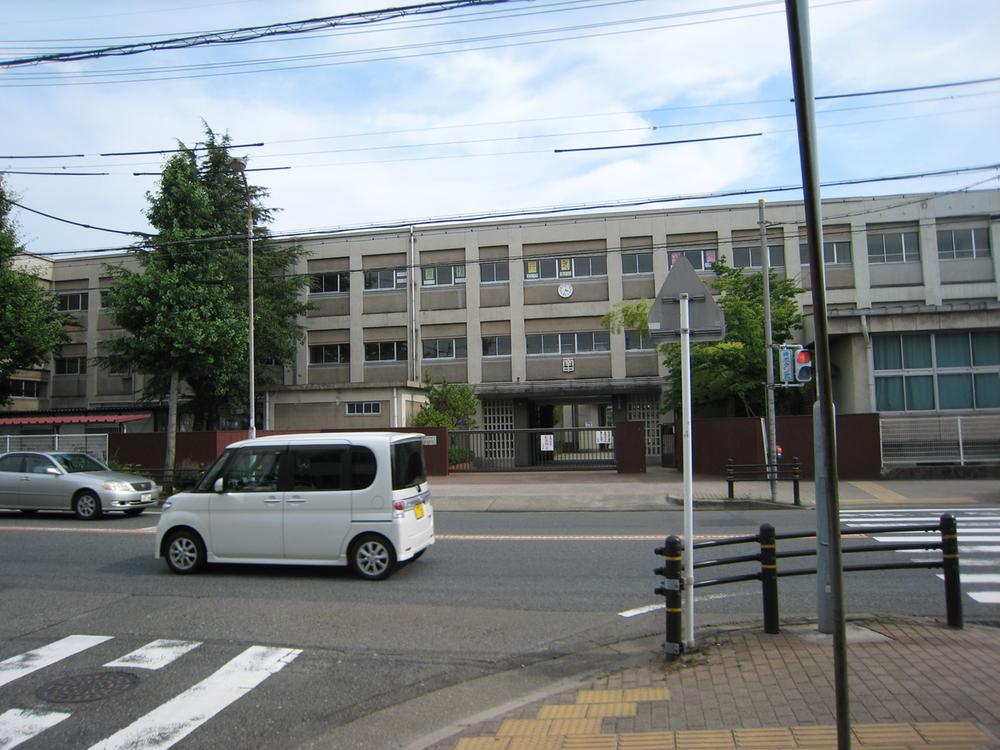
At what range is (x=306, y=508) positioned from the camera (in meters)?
9.30

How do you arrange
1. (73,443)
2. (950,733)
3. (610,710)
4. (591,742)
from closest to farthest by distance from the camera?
(950,733) → (591,742) → (610,710) → (73,443)

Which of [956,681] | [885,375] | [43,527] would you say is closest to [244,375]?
[43,527]

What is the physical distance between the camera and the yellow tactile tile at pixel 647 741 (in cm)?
418

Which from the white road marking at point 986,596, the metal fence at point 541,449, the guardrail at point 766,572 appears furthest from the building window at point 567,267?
the guardrail at point 766,572

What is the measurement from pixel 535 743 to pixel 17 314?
32181 mm

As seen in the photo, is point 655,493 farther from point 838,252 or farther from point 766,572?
point 838,252

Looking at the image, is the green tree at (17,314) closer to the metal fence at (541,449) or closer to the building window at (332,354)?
the building window at (332,354)

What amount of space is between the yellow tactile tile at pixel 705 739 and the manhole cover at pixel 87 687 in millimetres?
4285

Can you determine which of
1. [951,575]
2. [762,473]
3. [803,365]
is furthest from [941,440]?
[951,575]

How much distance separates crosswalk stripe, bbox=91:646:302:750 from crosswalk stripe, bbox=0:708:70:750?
0.57 meters

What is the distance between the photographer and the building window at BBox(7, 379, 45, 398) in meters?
40.5

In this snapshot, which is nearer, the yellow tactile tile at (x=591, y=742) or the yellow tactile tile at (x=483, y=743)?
the yellow tactile tile at (x=591, y=742)

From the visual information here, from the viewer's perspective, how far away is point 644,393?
116ft

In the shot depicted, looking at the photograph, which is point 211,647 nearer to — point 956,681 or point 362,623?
point 362,623
